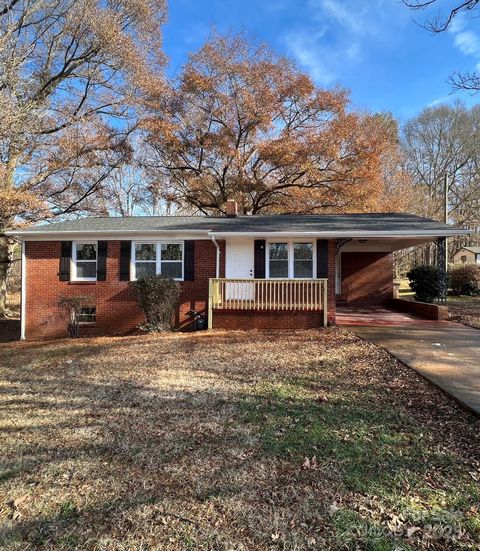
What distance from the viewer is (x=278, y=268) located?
12.4 m

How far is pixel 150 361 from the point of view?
749cm

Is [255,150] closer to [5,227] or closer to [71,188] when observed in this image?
[71,188]

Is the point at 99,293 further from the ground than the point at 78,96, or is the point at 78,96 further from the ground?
the point at 78,96

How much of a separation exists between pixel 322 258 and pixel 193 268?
12.9 feet

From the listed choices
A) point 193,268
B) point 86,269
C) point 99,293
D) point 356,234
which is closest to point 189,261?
point 193,268

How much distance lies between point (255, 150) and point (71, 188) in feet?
32.2

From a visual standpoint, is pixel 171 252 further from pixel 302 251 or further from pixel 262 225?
pixel 302 251

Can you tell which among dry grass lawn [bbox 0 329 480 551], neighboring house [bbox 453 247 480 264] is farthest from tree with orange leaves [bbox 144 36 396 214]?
neighboring house [bbox 453 247 480 264]

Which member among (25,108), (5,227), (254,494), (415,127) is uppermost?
(415,127)

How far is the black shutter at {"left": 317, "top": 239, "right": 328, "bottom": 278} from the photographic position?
1206 centimetres

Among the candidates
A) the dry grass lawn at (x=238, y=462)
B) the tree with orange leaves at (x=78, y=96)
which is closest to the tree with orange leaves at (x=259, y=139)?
the tree with orange leaves at (x=78, y=96)

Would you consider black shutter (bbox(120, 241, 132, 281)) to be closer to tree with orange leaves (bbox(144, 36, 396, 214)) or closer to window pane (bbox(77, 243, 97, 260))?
window pane (bbox(77, 243, 97, 260))

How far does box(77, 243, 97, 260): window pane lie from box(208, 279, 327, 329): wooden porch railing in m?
4.20

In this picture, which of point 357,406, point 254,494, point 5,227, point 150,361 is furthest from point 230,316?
point 5,227
